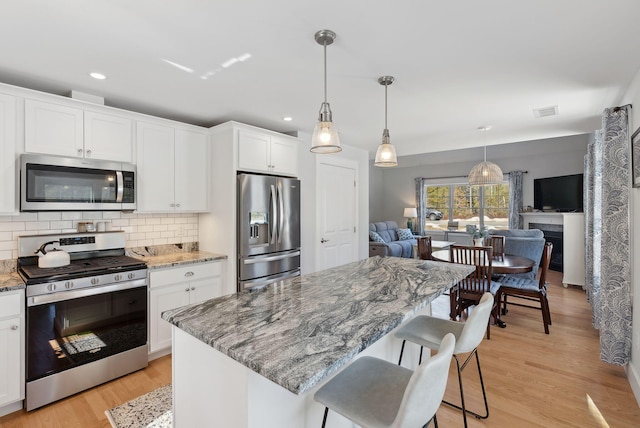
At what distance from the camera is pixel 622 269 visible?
2.48 meters

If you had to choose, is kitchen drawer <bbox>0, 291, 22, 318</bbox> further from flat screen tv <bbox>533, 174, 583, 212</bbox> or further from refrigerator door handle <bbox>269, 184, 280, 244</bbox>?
flat screen tv <bbox>533, 174, 583, 212</bbox>

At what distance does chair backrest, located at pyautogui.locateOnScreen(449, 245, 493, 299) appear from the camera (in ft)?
11.2

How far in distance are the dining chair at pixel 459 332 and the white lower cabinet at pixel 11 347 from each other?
2451 mm

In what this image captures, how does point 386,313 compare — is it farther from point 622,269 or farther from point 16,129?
point 16,129

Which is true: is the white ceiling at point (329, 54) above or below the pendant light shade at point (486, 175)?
above

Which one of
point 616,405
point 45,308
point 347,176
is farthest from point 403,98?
point 45,308

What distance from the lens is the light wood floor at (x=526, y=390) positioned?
2098mm

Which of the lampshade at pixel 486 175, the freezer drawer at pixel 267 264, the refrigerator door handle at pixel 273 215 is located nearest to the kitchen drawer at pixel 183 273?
the freezer drawer at pixel 267 264

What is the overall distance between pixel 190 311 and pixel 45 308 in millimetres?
1511

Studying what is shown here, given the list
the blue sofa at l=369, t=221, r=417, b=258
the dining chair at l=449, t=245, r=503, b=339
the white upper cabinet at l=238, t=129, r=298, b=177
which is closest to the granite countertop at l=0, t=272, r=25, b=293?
the white upper cabinet at l=238, t=129, r=298, b=177

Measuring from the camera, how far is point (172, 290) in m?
2.91

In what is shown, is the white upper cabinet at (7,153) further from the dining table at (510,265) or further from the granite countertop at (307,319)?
the dining table at (510,265)

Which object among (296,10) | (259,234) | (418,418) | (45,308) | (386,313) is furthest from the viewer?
(259,234)

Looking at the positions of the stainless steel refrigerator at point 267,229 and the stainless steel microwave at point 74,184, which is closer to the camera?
the stainless steel microwave at point 74,184
